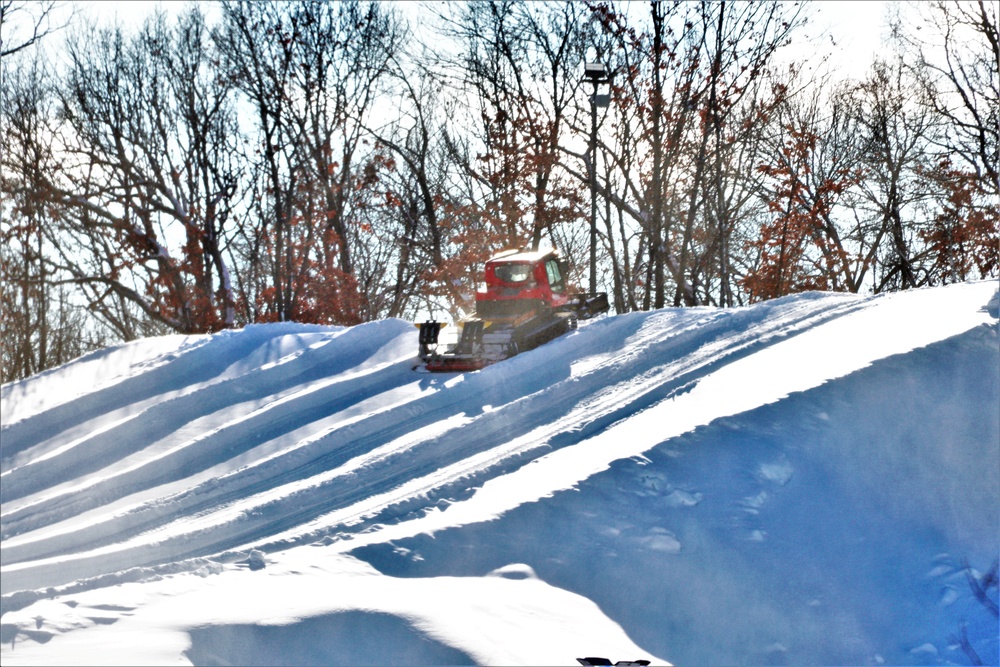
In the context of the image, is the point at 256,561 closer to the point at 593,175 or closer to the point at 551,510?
the point at 551,510

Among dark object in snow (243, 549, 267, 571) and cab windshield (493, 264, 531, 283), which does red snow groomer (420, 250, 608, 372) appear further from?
dark object in snow (243, 549, 267, 571)

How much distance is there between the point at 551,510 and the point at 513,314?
7.08m

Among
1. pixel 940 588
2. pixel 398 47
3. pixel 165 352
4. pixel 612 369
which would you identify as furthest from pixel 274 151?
pixel 940 588

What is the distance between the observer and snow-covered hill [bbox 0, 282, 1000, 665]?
14.8ft

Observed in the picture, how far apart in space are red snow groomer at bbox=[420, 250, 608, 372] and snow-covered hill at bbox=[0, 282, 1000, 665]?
58.2 inches

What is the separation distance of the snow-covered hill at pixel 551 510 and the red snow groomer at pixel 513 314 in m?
1.48

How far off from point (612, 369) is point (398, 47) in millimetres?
13726

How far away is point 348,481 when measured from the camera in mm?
7219

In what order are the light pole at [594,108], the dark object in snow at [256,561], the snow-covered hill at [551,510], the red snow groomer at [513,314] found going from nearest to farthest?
the snow-covered hill at [551,510], the dark object in snow at [256,561], the red snow groomer at [513,314], the light pole at [594,108]

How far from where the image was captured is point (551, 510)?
5.73 meters

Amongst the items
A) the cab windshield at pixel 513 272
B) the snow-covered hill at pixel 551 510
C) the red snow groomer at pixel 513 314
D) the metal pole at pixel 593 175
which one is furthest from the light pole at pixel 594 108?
the snow-covered hill at pixel 551 510

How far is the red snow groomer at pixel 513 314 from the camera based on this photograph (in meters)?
11.3

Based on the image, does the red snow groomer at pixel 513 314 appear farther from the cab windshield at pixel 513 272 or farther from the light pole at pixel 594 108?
the light pole at pixel 594 108

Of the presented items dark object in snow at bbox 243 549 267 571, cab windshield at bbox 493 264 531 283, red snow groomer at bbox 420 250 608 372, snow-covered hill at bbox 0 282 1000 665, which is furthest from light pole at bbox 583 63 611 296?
dark object in snow at bbox 243 549 267 571
